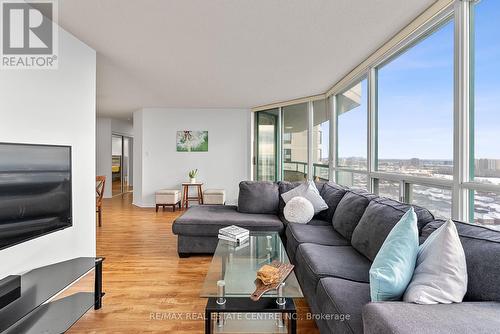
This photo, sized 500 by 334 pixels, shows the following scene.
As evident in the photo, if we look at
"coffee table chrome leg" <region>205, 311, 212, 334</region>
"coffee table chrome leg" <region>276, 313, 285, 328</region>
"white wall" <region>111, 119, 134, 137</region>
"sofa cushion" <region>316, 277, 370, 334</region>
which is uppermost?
"white wall" <region>111, 119, 134, 137</region>

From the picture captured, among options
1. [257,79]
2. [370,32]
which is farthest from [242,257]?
[257,79]

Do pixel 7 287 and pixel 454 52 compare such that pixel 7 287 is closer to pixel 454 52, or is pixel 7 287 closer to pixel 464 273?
pixel 464 273

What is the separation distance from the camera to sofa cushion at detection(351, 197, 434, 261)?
1855 mm

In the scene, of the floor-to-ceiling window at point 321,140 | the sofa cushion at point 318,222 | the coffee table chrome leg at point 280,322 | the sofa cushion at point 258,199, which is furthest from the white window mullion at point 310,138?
the coffee table chrome leg at point 280,322

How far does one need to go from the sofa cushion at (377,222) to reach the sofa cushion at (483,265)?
1.39ft

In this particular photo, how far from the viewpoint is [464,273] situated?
1.22 m

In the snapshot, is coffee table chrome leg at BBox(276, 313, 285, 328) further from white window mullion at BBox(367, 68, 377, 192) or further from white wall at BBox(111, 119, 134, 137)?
white wall at BBox(111, 119, 134, 137)

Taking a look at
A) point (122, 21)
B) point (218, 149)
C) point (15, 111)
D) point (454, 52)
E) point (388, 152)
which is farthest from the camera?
point (218, 149)

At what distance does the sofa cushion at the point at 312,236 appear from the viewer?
8.05 feet

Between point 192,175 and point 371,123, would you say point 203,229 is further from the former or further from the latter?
point 192,175

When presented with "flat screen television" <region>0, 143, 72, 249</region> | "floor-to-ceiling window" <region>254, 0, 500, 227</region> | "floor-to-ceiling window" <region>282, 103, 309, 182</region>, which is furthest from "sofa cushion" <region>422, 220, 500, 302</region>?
"floor-to-ceiling window" <region>282, 103, 309, 182</region>

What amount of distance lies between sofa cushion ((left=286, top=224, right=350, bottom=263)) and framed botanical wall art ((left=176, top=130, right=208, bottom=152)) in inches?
164

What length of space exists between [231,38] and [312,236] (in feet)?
7.11

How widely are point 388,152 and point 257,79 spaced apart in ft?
7.20
